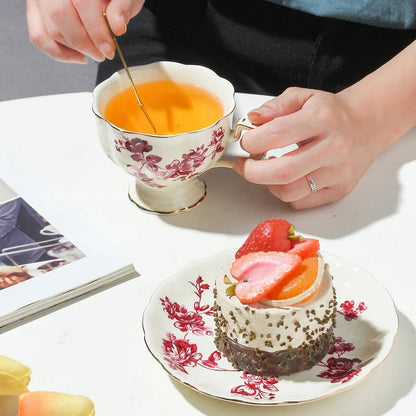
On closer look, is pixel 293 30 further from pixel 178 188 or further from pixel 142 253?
pixel 142 253

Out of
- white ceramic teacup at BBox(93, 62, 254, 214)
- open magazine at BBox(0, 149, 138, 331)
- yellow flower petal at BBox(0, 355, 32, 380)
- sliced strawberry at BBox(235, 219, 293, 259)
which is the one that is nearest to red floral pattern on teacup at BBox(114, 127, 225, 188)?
white ceramic teacup at BBox(93, 62, 254, 214)

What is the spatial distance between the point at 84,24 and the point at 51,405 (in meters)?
0.59

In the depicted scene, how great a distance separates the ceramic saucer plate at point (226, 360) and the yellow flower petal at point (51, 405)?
13cm

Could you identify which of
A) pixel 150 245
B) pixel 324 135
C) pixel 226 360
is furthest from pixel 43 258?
pixel 324 135

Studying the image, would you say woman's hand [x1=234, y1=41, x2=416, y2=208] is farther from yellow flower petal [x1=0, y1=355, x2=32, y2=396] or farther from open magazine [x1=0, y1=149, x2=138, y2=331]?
yellow flower petal [x1=0, y1=355, x2=32, y2=396]

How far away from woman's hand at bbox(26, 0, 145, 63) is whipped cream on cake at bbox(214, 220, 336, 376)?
0.44 m

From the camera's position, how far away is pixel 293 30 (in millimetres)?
1169

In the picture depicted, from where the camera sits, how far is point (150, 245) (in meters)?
0.82

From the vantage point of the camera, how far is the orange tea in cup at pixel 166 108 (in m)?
0.88

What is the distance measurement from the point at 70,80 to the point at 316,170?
168cm

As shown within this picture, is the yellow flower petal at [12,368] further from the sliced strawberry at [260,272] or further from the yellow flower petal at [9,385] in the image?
the sliced strawberry at [260,272]

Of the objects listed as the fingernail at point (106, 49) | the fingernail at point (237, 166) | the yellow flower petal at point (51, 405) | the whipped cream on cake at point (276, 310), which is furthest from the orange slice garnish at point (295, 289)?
the fingernail at point (106, 49)

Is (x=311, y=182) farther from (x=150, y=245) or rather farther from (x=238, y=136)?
(x=150, y=245)

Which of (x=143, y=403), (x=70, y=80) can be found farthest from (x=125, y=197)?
(x=70, y=80)
